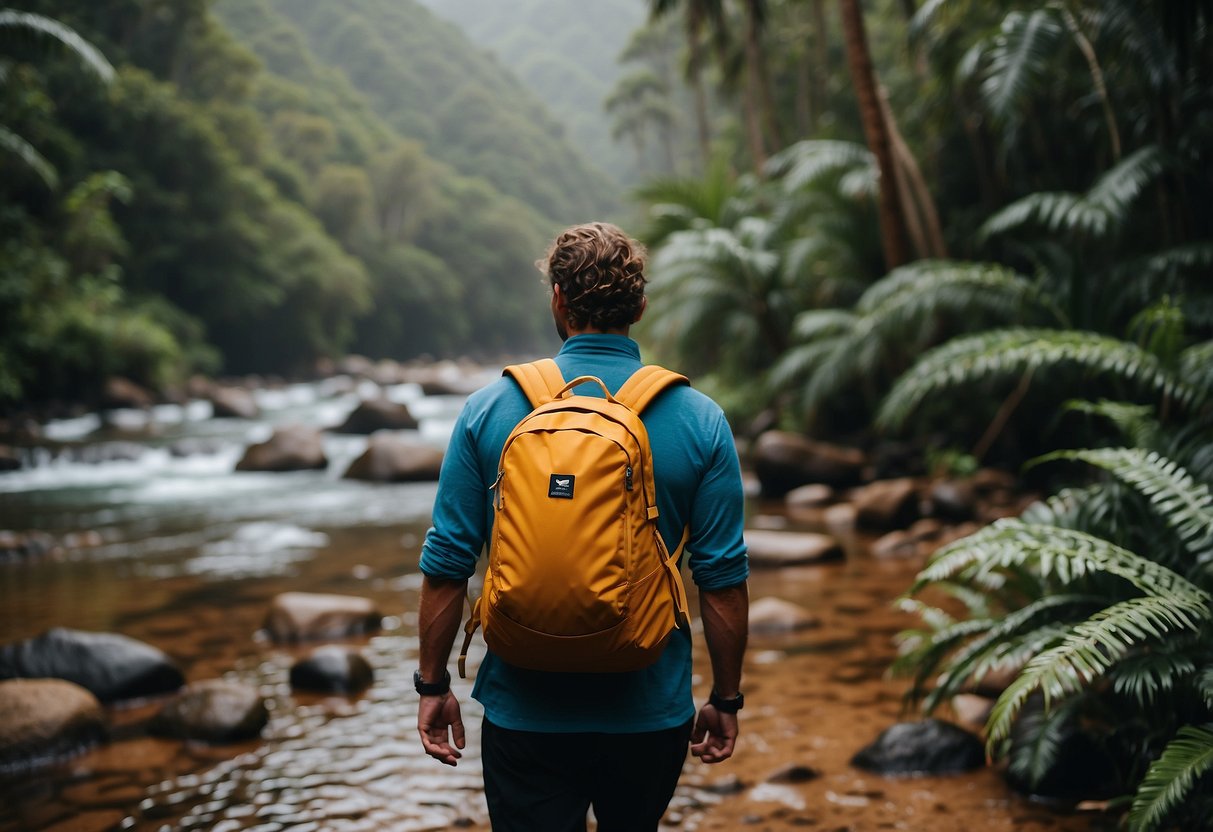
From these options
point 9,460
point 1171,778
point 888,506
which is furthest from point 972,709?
point 9,460

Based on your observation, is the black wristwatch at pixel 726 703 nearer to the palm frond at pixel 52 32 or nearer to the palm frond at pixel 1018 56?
the palm frond at pixel 1018 56

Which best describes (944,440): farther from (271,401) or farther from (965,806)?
(271,401)

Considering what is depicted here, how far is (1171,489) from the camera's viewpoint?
10.7 feet

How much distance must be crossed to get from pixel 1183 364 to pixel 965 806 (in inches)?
87.7

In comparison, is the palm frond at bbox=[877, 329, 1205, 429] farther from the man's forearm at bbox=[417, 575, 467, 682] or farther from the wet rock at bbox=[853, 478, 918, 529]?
the man's forearm at bbox=[417, 575, 467, 682]

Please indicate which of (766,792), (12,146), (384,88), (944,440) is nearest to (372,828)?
(766,792)

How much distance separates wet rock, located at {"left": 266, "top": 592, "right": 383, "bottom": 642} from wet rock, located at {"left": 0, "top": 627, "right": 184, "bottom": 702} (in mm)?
1014

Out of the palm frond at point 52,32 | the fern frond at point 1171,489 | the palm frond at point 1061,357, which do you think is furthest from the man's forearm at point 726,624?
the palm frond at point 52,32

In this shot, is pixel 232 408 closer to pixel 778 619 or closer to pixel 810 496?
pixel 810 496

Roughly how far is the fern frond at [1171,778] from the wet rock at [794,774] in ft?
4.73

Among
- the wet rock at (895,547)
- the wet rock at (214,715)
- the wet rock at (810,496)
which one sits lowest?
the wet rock at (810,496)

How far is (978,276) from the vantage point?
307 inches

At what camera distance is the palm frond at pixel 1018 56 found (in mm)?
7801

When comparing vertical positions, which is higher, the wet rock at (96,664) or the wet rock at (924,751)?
the wet rock at (96,664)
